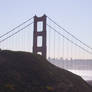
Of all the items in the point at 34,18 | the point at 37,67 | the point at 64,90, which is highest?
the point at 34,18

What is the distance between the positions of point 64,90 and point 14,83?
497 cm

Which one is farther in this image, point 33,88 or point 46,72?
point 46,72

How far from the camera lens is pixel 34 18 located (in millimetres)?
43031

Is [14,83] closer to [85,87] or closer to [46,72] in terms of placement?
[46,72]

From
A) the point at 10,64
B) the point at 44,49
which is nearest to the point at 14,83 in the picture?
the point at 10,64

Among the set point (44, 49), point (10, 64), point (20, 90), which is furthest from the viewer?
point (44, 49)

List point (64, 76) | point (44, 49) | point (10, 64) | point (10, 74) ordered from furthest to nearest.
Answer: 1. point (44, 49)
2. point (64, 76)
3. point (10, 64)
4. point (10, 74)

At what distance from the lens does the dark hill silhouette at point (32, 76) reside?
28.6 meters

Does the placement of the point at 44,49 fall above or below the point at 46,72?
above

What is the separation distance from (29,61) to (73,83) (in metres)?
5.30

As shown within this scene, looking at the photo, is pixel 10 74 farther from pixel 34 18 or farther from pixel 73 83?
pixel 34 18

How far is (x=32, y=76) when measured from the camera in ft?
102

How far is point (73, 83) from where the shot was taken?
34156mm

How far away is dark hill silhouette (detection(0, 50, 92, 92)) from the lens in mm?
28641
